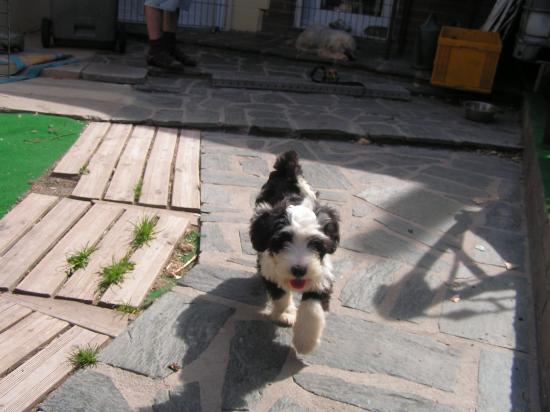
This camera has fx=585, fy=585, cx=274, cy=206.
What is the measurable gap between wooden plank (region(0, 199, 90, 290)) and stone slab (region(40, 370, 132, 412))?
2.84ft

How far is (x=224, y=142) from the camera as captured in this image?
576 cm

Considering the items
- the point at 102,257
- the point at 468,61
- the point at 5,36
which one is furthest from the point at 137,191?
the point at 468,61

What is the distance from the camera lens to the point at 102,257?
3422mm

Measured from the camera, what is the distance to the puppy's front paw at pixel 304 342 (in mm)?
2738

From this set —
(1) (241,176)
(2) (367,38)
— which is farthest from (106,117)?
(2) (367,38)

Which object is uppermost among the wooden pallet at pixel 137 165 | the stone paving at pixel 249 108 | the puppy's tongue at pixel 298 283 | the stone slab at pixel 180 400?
the puppy's tongue at pixel 298 283

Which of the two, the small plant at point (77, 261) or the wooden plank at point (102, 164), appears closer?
the small plant at point (77, 261)

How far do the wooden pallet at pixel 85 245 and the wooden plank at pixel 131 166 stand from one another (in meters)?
0.19

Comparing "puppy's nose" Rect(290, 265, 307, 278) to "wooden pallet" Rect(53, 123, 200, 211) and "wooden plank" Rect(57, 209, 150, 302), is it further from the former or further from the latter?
"wooden pallet" Rect(53, 123, 200, 211)

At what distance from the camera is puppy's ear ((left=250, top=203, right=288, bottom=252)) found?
2693 millimetres

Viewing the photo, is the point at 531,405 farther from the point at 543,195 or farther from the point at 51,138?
the point at 51,138

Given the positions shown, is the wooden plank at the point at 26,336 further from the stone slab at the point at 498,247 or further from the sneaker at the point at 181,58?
the sneaker at the point at 181,58

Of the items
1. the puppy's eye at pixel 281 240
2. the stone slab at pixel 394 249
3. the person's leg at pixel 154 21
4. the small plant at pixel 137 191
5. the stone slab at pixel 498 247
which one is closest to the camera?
the puppy's eye at pixel 281 240

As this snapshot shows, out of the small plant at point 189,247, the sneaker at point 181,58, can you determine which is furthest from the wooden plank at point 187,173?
the sneaker at point 181,58
